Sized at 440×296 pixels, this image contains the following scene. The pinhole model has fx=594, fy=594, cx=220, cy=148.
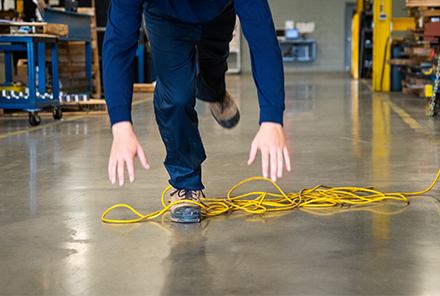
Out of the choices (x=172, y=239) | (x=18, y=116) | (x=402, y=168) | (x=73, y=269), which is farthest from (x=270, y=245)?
(x=18, y=116)

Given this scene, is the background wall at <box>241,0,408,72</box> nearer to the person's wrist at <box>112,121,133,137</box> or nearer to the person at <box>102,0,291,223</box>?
the person at <box>102,0,291,223</box>

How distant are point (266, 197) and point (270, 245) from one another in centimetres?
83

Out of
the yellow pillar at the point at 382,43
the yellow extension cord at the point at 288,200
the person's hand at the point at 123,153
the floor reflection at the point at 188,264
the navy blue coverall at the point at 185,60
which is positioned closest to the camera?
the person's hand at the point at 123,153

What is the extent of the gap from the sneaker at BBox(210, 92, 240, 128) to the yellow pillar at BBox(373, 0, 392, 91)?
8621 millimetres

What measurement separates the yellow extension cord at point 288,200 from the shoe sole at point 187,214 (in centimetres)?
4

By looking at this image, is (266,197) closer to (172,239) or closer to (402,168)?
(172,239)

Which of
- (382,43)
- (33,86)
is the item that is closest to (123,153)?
(33,86)

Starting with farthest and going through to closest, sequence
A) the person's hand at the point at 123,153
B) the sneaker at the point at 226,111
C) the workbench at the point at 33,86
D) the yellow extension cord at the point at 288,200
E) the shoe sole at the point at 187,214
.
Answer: the workbench at the point at 33,86 < the sneaker at the point at 226,111 < the yellow extension cord at the point at 288,200 < the shoe sole at the point at 187,214 < the person's hand at the point at 123,153

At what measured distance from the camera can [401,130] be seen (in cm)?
557

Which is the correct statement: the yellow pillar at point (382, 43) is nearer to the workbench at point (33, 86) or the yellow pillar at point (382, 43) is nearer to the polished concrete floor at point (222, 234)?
the workbench at point (33, 86)

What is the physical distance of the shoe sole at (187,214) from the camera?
2586mm

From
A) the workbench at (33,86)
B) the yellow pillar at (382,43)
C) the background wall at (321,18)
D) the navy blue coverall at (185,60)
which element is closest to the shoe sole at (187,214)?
the navy blue coverall at (185,60)

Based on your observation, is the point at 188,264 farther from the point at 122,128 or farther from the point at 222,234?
the point at 122,128

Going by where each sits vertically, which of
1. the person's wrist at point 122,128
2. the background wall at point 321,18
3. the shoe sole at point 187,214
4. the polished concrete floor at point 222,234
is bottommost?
the polished concrete floor at point 222,234
